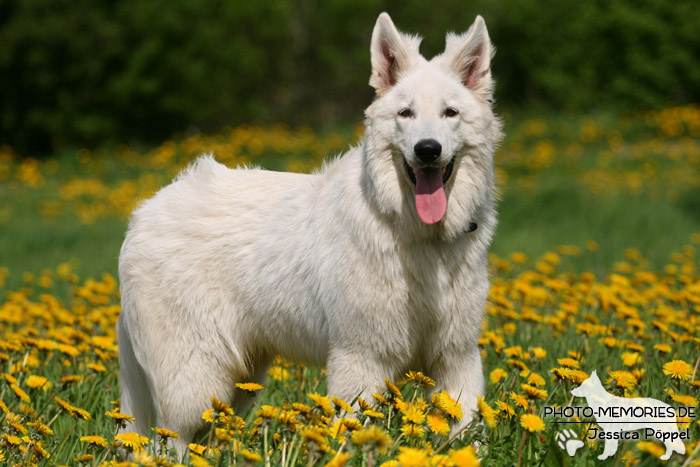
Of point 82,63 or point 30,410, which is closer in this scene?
point 30,410

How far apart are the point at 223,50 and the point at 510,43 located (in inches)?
343

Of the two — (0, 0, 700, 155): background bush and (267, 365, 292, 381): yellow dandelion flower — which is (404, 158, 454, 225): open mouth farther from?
(0, 0, 700, 155): background bush

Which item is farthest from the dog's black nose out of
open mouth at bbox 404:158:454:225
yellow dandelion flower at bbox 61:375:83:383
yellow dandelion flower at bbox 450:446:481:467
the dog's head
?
yellow dandelion flower at bbox 61:375:83:383

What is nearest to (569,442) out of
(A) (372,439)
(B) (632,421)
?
(B) (632,421)

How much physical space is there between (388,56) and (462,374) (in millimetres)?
1508

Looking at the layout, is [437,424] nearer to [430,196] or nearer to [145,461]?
[145,461]

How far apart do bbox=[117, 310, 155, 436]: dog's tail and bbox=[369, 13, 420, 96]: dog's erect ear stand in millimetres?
1785

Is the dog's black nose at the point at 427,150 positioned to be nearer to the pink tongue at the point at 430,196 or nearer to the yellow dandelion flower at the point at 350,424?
the pink tongue at the point at 430,196

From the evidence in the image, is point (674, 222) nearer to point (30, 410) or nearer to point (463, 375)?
point (463, 375)

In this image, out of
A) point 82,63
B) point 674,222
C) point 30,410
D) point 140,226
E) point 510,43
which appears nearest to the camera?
point 30,410

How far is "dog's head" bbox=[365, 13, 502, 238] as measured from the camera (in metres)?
3.24

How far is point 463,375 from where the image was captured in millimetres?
3342

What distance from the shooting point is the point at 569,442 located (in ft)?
8.97

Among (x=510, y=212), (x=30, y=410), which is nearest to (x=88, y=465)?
(x=30, y=410)
